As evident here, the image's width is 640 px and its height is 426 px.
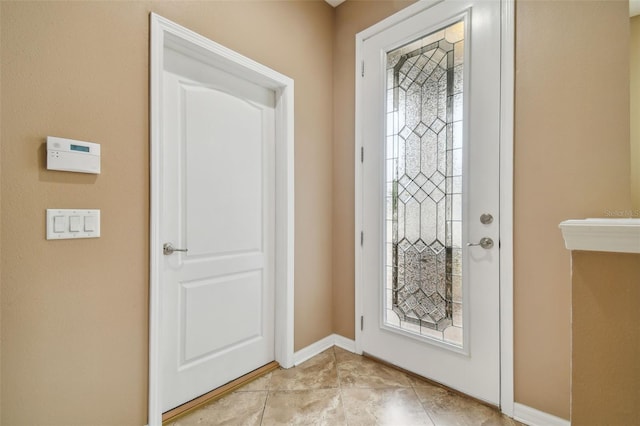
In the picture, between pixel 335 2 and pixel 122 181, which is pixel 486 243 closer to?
pixel 122 181

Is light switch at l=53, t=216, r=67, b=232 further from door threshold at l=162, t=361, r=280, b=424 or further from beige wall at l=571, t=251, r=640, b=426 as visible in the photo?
beige wall at l=571, t=251, r=640, b=426

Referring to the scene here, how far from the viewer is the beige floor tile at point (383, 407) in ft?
5.07

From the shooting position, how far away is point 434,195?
1.87 metres

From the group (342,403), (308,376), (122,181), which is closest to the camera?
(122,181)

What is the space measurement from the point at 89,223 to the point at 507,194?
6.61 ft

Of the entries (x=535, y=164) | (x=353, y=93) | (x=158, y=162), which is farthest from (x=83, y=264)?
(x=535, y=164)

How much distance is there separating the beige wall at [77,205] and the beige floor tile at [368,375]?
117cm

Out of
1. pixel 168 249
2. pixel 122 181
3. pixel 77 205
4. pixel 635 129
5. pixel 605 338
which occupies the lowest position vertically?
pixel 605 338

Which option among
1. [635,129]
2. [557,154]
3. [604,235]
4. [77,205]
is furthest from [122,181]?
[635,129]

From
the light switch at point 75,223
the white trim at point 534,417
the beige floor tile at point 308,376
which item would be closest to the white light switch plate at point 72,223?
the light switch at point 75,223

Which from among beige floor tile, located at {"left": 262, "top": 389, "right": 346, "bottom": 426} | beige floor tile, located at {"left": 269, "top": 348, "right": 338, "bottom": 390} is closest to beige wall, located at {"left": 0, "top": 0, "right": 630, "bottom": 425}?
beige floor tile, located at {"left": 262, "top": 389, "right": 346, "bottom": 426}

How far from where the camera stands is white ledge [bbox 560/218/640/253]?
2.44ft

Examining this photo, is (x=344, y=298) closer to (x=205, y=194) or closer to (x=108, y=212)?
(x=205, y=194)

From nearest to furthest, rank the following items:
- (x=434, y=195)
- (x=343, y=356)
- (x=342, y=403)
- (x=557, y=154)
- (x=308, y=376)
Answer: (x=557, y=154), (x=342, y=403), (x=434, y=195), (x=308, y=376), (x=343, y=356)
